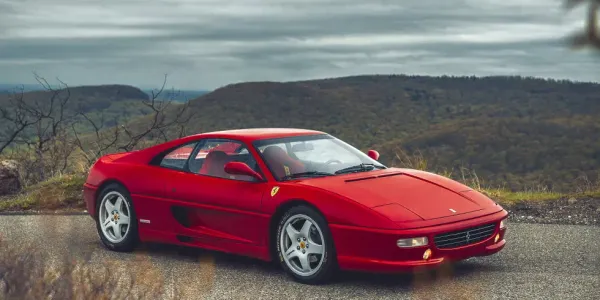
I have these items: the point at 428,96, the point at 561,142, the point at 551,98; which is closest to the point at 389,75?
the point at 428,96

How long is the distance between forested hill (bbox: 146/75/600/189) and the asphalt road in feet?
251

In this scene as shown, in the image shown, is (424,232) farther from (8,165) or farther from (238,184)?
(8,165)

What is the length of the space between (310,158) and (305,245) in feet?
3.86

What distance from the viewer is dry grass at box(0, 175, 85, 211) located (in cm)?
1302

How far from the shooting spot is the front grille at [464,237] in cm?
704

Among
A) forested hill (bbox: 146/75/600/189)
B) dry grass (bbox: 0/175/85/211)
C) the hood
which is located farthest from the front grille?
forested hill (bbox: 146/75/600/189)

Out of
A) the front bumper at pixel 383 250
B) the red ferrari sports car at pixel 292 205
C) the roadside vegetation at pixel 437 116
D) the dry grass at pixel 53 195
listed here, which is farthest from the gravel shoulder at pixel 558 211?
the roadside vegetation at pixel 437 116

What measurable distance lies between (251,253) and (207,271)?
53cm

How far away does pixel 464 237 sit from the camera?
285 inches

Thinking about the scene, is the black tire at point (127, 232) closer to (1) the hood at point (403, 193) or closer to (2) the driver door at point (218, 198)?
(2) the driver door at point (218, 198)

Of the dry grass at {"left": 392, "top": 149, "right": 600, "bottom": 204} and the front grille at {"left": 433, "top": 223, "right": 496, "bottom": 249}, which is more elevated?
the front grille at {"left": 433, "top": 223, "right": 496, "bottom": 249}

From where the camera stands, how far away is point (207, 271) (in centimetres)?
798

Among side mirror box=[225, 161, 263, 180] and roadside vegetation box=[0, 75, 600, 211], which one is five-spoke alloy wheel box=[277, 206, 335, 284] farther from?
roadside vegetation box=[0, 75, 600, 211]

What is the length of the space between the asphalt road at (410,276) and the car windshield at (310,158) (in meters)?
0.93
